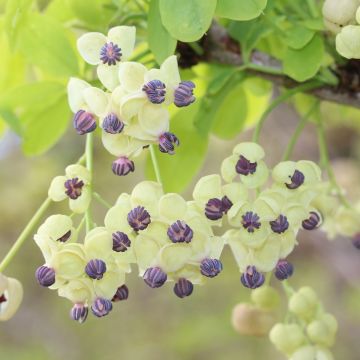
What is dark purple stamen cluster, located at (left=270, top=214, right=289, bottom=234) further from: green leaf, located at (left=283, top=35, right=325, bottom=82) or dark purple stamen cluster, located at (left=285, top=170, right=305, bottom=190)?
green leaf, located at (left=283, top=35, right=325, bottom=82)

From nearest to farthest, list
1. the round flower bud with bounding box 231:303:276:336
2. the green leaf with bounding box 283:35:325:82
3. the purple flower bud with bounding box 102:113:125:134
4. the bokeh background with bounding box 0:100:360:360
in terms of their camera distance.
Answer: the purple flower bud with bounding box 102:113:125:134 → the green leaf with bounding box 283:35:325:82 → the round flower bud with bounding box 231:303:276:336 → the bokeh background with bounding box 0:100:360:360

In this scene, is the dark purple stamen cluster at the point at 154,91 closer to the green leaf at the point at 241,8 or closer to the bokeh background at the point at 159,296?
the green leaf at the point at 241,8

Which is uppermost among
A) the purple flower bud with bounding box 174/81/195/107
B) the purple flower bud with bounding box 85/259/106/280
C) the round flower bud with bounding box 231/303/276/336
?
the purple flower bud with bounding box 174/81/195/107

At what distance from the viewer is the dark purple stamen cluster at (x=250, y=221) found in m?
0.90

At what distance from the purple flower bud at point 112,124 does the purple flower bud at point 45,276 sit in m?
0.16

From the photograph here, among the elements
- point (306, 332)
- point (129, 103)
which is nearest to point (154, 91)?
point (129, 103)

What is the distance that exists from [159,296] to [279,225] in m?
4.13

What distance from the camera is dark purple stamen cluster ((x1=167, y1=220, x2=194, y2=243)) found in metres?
0.84

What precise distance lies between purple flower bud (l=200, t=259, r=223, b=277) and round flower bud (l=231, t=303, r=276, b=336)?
0.44 metres

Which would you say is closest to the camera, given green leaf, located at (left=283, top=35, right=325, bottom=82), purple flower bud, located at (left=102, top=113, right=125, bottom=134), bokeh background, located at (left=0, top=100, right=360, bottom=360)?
purple flower bud, located at (left=102, top=113, right=125, bottom=134)

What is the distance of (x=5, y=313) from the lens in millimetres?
1005

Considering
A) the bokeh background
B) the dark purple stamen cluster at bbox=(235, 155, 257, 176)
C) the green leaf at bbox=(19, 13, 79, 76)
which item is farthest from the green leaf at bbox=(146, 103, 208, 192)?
the bokeh background

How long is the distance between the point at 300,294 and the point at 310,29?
36 cm

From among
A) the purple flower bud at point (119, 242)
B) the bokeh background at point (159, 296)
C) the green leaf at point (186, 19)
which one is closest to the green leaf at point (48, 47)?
the green leaf at point (186, 19)
